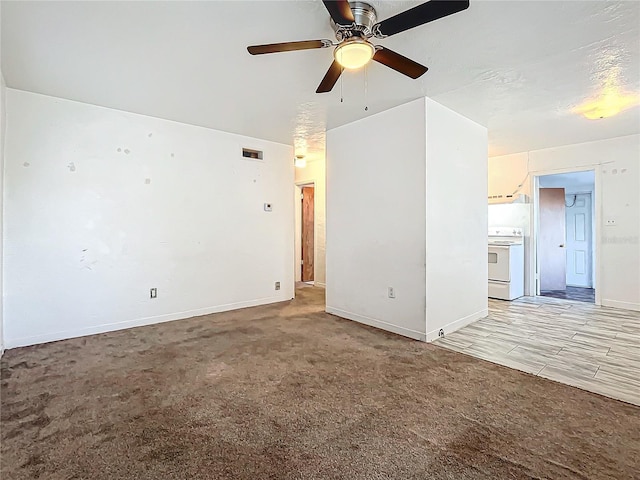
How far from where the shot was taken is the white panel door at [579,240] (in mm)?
7031

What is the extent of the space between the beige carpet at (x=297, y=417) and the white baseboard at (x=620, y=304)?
11.8ft

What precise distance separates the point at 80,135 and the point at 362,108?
3.08 meters

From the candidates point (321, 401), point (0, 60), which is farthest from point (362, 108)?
point (0, 60)

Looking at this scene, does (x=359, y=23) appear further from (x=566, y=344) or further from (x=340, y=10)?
(x=566, y=344)

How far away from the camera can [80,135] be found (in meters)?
3.46

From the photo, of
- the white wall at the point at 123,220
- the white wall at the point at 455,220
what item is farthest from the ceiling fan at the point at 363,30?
the white wall at the point at 123,220

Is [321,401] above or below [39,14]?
below

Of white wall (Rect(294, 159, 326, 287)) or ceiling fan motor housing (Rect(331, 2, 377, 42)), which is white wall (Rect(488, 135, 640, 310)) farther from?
ceiling fan motor housing (Rect(331, 2, 377, 42))

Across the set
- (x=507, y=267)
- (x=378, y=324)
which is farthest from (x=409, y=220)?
(x=507, y=267)

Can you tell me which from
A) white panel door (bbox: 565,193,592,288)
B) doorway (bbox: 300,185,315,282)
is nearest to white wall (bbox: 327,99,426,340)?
doorway (bbox: 300,185,315,282)

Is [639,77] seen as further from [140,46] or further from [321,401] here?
[140,46]

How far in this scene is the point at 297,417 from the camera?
194cm

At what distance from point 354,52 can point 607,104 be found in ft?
10.5

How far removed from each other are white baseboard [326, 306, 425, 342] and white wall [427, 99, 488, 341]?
0.44 ft
